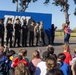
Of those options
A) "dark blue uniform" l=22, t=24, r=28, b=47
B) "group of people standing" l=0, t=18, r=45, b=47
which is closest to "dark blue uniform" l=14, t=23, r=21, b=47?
"group of people standing" l=0, t=18, r=45, b=47

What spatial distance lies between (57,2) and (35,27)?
766 inches

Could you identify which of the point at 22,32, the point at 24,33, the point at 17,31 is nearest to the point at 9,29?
the point at 17,31

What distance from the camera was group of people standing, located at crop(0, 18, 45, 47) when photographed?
71.4ft

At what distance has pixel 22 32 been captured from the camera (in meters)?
22.6

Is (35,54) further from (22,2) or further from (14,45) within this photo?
(22,2)

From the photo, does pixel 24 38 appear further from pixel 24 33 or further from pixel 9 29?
pixel 9 29

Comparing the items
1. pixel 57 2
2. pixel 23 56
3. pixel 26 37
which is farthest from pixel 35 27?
pixel 57 2

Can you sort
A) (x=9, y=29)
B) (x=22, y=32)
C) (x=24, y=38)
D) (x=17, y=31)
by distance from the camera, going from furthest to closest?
1. (x=24, y=38)
2. (x=22, y=32)
3. (x=17, y=31)
4. (x=9, y=29)

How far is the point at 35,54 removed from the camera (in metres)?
8.47

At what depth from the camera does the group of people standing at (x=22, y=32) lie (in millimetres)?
21750

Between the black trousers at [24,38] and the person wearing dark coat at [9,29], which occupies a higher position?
the person wearing dark coat at [9,29]

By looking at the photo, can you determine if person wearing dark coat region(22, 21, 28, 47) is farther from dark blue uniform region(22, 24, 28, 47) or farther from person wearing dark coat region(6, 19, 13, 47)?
person wearing dark coat region(6, 19, 13, 47)

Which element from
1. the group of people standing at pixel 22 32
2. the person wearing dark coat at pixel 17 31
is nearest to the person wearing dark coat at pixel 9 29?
the group of people standing at pixel 22 32

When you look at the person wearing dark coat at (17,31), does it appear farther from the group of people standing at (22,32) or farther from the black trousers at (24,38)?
the black trousers at (24,38)
